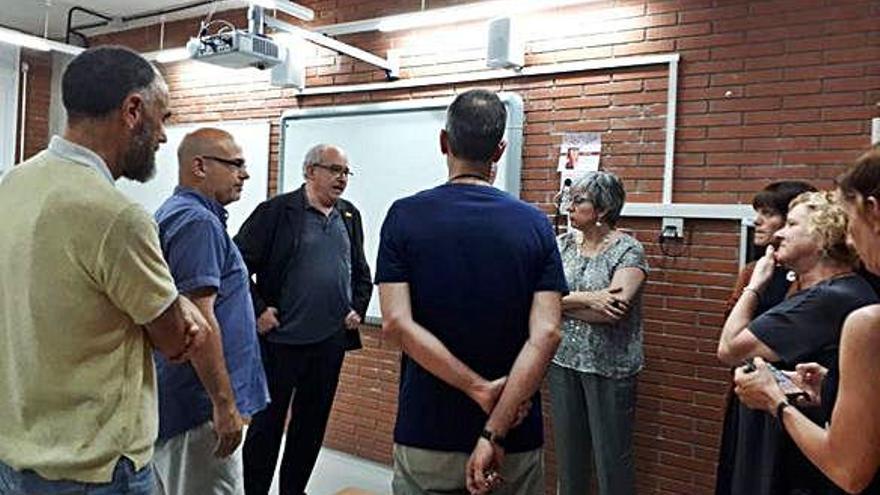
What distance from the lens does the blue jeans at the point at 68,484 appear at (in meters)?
1.35

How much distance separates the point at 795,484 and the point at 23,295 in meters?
1.87

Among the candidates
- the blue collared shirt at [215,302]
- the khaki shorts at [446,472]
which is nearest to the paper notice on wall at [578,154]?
the blue collared shirt at [215,302]

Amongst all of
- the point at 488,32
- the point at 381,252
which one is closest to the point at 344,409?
the point at 488,32

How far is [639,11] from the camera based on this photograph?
380 cm

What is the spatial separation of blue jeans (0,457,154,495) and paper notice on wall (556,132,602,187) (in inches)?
116

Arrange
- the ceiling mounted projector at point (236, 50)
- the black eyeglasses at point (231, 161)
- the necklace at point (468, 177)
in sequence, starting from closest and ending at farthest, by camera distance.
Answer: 1. the necklace at point (468, 177)
2. the black eyeglasses at point (231, 161)
3. the ceiling mounted projector at point (236, 50)

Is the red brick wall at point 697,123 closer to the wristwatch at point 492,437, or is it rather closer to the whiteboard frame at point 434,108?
the whiteboard frame at point 434,108

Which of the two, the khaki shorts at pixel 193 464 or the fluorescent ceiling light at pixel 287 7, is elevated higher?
the fluorescent ceiling light at pixel 287 7

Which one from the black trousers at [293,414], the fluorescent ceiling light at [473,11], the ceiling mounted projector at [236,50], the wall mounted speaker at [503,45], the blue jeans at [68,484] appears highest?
the fluorescent ceiling light at [473,11]

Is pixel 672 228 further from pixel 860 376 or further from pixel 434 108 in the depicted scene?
pixel 860 376

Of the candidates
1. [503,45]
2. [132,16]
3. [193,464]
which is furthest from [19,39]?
[193,464]

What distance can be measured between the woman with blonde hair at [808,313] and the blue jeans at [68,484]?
1.49 metres

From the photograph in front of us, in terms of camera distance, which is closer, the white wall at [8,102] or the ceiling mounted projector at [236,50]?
the ceiling mounted projector at [236,50]

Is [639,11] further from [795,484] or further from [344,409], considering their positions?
[344,409]
